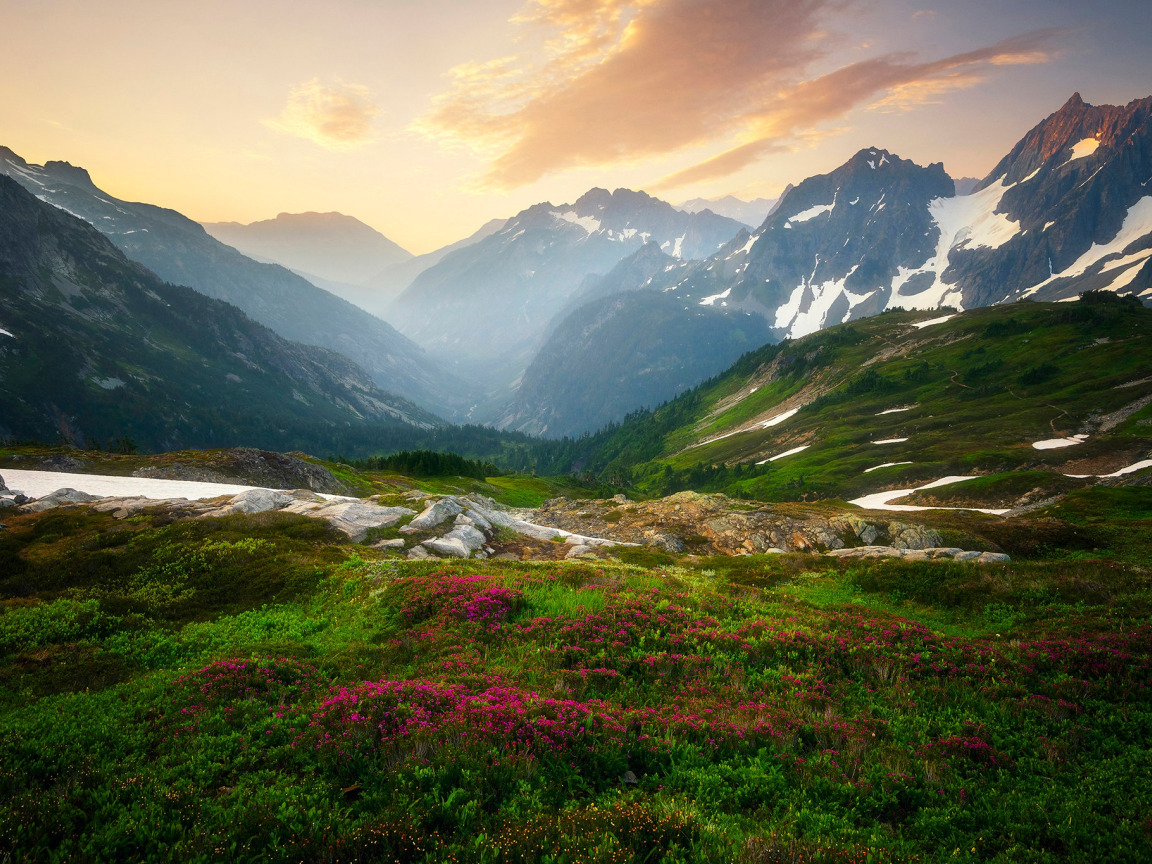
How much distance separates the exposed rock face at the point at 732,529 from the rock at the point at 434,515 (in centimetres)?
1725

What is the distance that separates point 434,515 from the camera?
35656 mm

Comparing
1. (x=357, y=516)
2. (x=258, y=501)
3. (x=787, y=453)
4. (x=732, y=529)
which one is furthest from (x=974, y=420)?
(x=258, y=501)

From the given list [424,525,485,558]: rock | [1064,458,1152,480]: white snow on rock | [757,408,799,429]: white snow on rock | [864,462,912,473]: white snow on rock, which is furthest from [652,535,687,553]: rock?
[757,408,799,429]: white snow on rock

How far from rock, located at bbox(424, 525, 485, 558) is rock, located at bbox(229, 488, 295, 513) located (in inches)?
456

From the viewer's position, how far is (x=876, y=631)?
15016mm

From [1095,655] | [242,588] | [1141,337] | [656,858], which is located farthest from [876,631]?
[1141,337]

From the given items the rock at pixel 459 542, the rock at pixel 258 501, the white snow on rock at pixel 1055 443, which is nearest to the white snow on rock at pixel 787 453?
the white snow on rock at pixel 1055 443

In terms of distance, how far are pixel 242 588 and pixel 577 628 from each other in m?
14.5

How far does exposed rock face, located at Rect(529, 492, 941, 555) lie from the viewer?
42062 millimetres

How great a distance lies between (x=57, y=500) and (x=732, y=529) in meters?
52.8

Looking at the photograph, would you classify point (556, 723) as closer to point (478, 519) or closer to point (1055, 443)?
point (478, 519)

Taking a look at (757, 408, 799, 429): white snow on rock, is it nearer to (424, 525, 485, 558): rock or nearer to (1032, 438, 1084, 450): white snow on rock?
(1032, 438, 1084, 450): white snow on rock

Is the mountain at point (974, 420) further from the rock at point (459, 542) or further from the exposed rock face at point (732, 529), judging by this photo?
the rock at point (459, 542)

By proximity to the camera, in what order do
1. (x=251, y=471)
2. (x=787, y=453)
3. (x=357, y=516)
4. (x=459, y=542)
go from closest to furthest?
(x=459, y=542) < (x=357, y=516) < (x=251, y=471) < (x=787, y=453)
